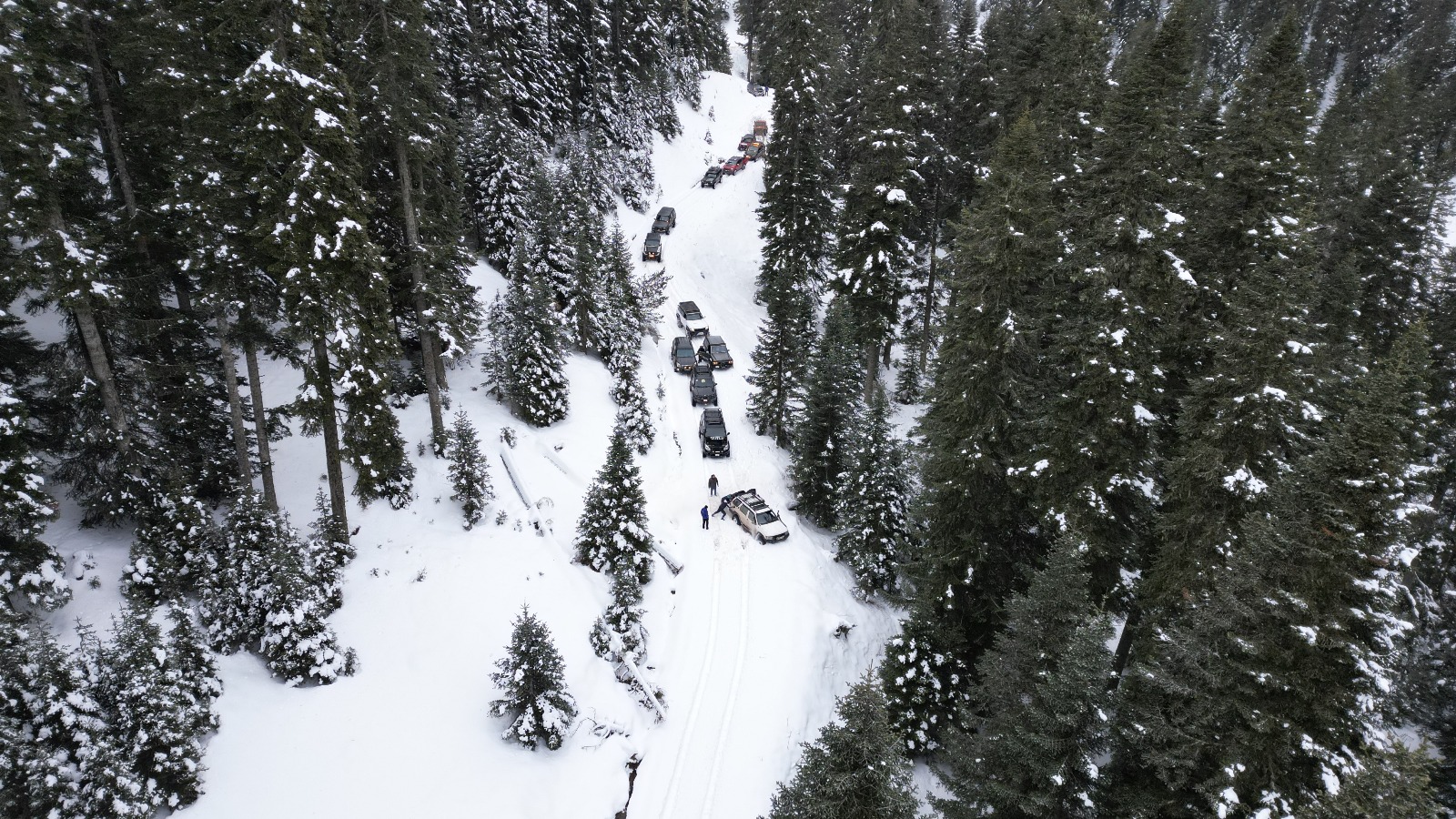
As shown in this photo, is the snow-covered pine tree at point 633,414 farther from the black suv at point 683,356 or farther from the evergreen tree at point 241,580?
the evergreen tree at point 241,580

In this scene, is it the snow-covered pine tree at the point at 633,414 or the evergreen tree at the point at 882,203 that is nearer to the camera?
the snow-covered pine tree at the point at 633,414

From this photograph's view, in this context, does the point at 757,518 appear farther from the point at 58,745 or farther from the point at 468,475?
the point at 58,745

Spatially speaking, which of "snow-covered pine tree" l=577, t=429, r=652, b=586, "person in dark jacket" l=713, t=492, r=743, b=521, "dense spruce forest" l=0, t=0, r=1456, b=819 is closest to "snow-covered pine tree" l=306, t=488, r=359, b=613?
"dense spruce forest" l=0, t=0, r=1456, b=819

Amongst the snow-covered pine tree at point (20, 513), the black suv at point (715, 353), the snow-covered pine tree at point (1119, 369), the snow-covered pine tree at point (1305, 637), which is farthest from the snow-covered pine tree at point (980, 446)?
the black suv at point (715, 353)

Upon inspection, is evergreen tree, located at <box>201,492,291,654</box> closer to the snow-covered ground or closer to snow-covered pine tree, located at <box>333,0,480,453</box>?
the snow-covered ground

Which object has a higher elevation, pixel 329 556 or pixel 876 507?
pixel 329 556

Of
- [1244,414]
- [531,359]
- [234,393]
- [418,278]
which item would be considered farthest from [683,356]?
[1244,414]

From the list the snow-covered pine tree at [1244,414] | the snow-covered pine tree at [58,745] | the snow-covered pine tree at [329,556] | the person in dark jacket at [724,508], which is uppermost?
the snow-covered pine tree at [1244,414]
